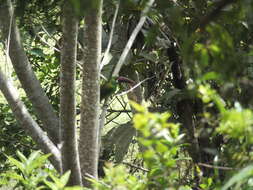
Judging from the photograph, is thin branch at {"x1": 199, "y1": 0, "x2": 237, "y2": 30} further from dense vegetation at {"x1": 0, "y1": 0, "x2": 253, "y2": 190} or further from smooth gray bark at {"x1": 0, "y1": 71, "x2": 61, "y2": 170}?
smooth gray bark at {"x1": 0, "y1": 71, "x2": 61, "y2": 170}

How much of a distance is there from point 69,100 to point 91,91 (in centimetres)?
7

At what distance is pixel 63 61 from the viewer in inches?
53.4

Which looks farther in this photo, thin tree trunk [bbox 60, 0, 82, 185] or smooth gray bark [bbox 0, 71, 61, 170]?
smooth gray bark [bbox 0, 71, 61, 170]

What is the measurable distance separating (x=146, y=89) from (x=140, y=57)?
262mm

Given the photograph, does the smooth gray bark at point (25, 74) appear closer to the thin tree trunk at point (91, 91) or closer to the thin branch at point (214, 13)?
the thin tree trunk at point (91, 91)

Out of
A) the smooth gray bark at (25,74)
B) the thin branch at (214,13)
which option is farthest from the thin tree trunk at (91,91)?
the thin branch at (214,13)

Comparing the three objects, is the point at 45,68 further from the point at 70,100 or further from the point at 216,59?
the point at 216,59

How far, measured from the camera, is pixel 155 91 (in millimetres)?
2172

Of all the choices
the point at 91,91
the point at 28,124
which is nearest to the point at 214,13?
the point at 91,91

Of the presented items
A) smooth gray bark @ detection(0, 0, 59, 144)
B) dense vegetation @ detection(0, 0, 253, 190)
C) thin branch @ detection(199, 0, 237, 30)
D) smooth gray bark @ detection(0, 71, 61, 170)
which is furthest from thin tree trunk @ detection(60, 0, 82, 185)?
thin branch @ detection(199, 0, 237, 30)

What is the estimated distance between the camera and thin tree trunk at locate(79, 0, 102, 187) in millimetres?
1341

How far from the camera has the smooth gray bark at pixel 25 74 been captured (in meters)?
1.53

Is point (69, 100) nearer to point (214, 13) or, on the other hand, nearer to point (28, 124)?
point (28, 124)

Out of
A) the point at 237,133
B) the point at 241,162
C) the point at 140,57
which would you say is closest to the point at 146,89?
the point at 140,57
